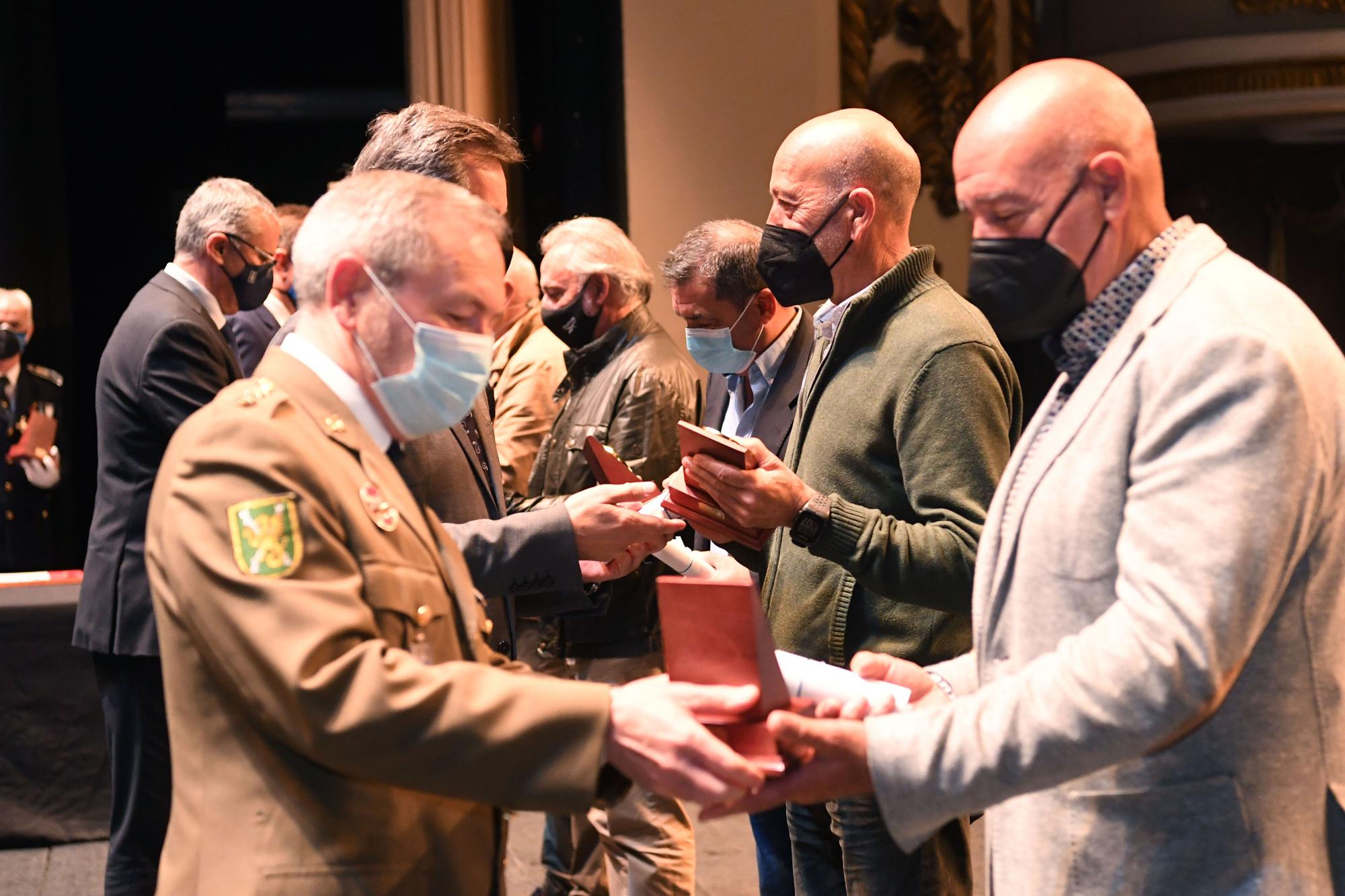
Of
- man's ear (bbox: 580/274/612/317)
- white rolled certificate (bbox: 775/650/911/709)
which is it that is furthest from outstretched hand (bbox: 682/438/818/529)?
man's ear (bbox: 580/274/612/317)

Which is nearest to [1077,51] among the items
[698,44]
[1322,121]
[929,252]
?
[1322,121]

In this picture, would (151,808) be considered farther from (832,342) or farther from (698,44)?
(698,44)

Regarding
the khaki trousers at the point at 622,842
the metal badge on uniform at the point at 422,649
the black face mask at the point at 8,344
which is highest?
the metal badge on uniform at the point at 422,649

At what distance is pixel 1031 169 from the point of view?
5.20ft

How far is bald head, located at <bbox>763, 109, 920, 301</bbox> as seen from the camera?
2.61 metres

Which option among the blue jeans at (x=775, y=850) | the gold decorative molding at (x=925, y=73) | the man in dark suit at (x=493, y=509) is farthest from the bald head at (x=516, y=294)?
the gold decorative molding at (x=925, y=73)

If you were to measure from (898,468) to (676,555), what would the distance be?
0.45m

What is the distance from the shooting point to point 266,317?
4.98 metres

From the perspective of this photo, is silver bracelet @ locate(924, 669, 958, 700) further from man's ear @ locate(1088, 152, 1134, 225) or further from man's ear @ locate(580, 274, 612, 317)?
man's ear @ locate(580, 274, 612, 317)

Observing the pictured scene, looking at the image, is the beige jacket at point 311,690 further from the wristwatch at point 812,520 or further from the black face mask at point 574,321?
the black face mask at point 574,321

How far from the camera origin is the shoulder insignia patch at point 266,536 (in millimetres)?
1377

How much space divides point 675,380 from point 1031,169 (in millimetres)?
2214

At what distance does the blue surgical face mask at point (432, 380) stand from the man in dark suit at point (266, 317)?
10.1 feet

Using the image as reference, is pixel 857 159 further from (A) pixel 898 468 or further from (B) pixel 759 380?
(B) pixel 759 380
